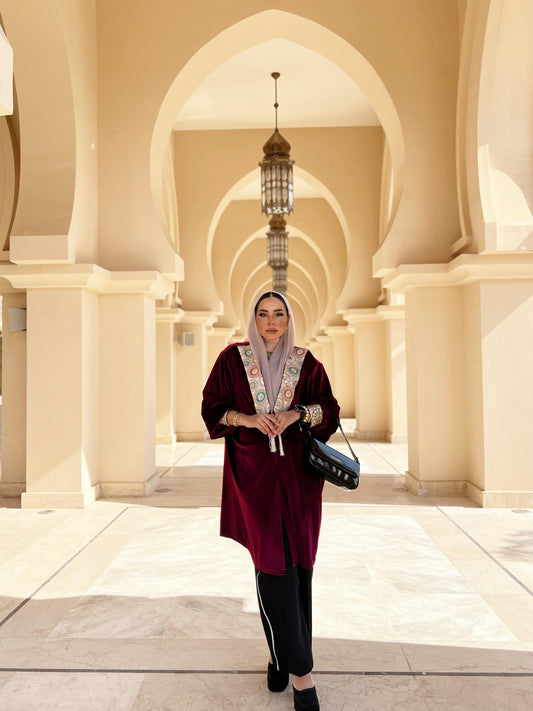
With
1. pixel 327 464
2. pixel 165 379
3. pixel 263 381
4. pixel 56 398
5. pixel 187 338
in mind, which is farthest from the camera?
pixel 187 338

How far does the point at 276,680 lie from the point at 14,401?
504 cm

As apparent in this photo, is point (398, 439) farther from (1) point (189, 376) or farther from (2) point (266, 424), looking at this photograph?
(2) point (266, 424)

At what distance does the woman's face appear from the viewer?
272 cm

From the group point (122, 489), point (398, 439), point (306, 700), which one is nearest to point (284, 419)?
point (306, 700)

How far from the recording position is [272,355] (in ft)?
9.14

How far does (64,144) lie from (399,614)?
5.16 meters

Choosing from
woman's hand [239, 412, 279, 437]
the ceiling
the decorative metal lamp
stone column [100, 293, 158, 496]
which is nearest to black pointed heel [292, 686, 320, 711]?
woman's hand [239, 412, 279, 437]

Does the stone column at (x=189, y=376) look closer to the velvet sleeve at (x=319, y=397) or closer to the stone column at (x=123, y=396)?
the stone column at (x=123, y=396)

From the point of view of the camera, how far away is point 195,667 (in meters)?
2.82

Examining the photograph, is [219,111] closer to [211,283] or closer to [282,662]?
[211,283]

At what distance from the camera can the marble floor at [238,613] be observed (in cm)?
260

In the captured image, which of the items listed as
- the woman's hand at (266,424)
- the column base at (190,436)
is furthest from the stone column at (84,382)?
the column base at (190,436)

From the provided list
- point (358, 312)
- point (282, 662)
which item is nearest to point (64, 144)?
point (282, 662)

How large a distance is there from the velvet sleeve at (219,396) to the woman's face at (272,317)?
0.66ft
